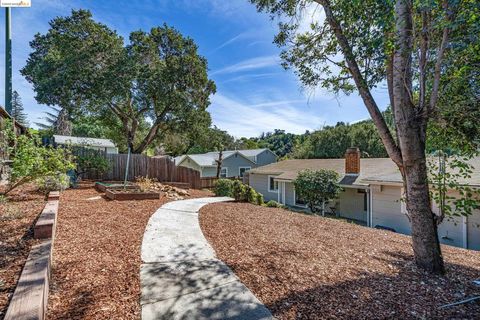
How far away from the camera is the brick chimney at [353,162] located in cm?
1372

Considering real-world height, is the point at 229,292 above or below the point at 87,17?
below

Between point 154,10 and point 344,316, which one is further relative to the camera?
point 154,10

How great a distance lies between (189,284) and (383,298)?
2164 millimetres

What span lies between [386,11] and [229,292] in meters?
4.19

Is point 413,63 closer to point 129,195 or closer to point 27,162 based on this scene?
point 27,162

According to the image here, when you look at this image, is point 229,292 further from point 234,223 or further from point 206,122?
point 206,122

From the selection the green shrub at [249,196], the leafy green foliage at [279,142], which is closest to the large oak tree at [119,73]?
the green shrub at [249,196]

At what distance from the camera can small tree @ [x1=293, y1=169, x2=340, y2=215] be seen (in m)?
12.6

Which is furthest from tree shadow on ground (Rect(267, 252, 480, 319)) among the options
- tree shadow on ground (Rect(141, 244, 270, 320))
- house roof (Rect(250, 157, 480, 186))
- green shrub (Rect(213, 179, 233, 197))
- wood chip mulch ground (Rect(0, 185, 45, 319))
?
green shrub (Rect(213, 179, 233, 197))

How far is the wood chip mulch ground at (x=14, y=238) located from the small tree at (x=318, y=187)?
34.2 feet

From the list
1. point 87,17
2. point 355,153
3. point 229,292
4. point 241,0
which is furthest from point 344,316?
point 87,17

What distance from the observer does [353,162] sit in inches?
543

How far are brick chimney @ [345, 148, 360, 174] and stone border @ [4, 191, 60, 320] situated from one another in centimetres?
1323

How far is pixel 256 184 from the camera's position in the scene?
20141mm
